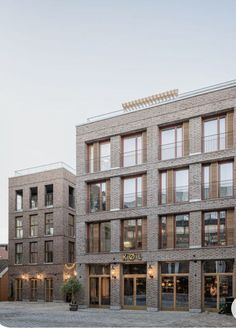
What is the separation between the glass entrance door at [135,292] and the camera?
15461 millimetres

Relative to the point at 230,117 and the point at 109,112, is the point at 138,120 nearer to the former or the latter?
the point at 109,112

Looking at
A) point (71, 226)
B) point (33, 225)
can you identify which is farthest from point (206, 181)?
point (33, 225)

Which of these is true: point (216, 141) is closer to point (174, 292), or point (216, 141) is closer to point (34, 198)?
point (174, 292)

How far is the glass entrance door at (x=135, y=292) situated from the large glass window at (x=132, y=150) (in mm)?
3776

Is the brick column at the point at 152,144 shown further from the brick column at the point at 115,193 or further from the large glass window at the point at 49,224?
the large glass window at the point at 49,224

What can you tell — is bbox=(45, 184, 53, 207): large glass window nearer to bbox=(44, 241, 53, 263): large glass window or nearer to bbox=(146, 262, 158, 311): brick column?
bbox=(44, 241, 53, 263): large glass window

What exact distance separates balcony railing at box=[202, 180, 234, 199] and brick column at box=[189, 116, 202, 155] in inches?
42.7

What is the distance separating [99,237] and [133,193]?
2039mm

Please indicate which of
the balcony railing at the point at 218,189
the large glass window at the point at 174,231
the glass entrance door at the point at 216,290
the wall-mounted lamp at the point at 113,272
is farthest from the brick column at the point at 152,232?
the glass entrance door at the point at 216,290

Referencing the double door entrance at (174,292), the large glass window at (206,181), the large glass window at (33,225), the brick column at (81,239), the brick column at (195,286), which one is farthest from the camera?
the large glass window at (33,225)

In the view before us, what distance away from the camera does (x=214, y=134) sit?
14555 millimetres

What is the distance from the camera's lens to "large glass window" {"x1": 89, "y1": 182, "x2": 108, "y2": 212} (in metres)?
16.6

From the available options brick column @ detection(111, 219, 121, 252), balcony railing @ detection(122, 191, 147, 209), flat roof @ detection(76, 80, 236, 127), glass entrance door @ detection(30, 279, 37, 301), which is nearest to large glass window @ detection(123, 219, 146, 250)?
brick column @ detection(111, 219, 121, 252)

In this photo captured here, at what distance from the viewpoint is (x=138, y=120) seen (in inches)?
629
